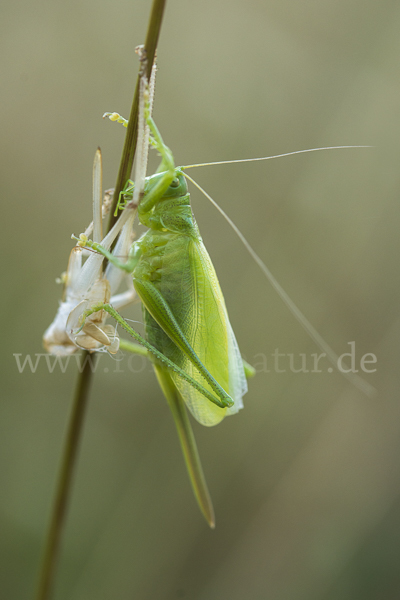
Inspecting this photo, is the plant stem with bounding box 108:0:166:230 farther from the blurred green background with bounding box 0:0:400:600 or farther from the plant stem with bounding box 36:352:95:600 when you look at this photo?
the blurred green background with bounding box 0:0:400:600

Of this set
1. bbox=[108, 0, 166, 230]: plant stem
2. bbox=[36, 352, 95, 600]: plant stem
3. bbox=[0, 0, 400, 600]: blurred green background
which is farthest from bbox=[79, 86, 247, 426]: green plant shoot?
bbox=[0, 0, 400, 600]: blurred green background

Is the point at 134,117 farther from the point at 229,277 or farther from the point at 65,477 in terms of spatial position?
the point at 229,277

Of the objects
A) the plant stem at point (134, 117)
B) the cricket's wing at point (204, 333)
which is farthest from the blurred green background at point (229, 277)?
the plant stem at point (134, 117)

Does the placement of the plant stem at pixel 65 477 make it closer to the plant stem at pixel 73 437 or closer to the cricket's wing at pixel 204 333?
the plant stem at pixel 73 437

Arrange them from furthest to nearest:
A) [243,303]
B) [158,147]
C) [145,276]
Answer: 1. [243,303]
2. [145,276]
3. [158,147]

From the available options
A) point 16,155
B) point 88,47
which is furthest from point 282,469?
point 88,47

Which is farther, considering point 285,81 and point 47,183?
point 285,81

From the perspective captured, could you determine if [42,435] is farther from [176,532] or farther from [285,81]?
[285,81]
